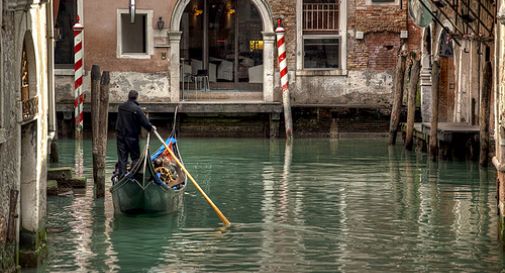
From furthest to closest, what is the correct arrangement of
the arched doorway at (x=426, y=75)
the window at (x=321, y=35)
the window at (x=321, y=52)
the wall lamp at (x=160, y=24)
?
the window at (x=321, y=52) < the window at (x=321, y=35) < the wall lamp at (x=160, y=24) < the arched doorway at (x=426, y=75)

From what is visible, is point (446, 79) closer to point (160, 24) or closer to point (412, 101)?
point (412, 101)

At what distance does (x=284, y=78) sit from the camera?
22734 millimetres

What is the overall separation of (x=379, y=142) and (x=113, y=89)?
15.0 feet

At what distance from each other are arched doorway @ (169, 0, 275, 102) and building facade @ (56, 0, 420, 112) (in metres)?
0.02

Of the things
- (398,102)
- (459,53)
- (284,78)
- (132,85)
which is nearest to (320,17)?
(284,78)

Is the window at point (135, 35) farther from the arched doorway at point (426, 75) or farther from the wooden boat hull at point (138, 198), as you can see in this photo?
the wooden boat hull at point (138, 198)

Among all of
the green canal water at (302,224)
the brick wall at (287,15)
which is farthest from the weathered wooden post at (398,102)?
the brick wall at (287,15)

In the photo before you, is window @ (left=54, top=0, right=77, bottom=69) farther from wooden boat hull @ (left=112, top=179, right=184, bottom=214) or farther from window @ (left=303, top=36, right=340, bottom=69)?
wooden boat hull @ (left=112, top=179, right=184, bottom=214)

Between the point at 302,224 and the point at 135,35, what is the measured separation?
39.8 feet

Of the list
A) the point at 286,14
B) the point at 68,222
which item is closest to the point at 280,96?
the point at 286,14

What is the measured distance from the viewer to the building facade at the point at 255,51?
23.4 m

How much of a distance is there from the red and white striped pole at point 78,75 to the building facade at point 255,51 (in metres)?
0.54

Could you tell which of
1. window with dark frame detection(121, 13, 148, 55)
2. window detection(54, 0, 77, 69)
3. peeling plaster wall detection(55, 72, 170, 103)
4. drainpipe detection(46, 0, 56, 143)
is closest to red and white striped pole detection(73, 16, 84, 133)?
peeling plaster wall detection(55, 72, 170, 103)

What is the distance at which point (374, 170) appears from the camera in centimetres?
1755
